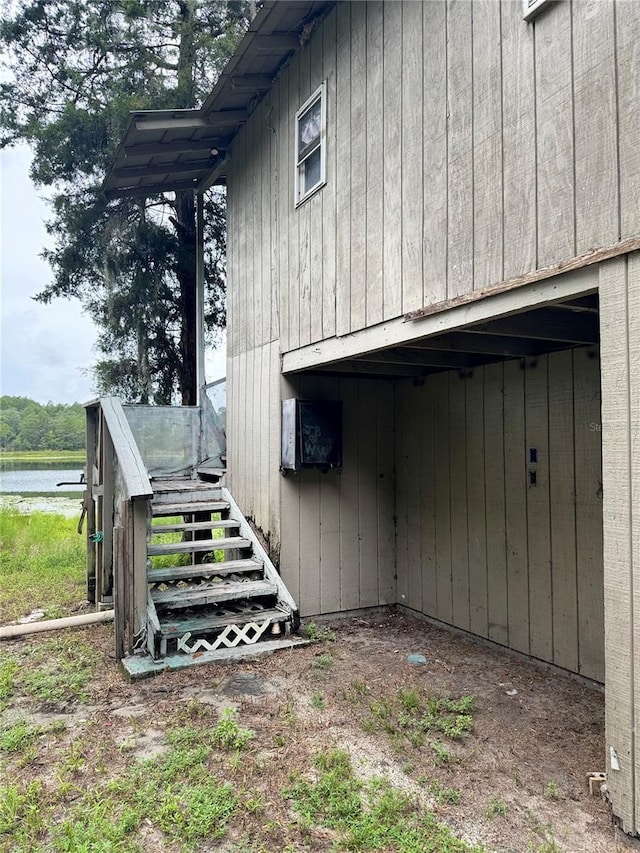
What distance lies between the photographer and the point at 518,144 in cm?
257

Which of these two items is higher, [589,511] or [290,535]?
[589,511]

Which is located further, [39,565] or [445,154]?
[39,565]

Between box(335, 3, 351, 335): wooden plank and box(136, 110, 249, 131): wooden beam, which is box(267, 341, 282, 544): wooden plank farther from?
box(136, 110, 249, 131): wooden beam

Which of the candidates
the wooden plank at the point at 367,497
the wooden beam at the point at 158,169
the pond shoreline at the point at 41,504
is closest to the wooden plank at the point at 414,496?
the wooden plank at the point at 367,497

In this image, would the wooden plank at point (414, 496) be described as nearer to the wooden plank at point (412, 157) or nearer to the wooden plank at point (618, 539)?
the wooden plank at point (412, 157)

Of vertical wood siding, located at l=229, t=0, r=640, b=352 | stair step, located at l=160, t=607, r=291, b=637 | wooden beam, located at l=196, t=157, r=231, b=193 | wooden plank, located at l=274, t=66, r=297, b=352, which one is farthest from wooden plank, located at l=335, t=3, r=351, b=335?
wooden beam, located at l=196, t=157, r=231, b=193

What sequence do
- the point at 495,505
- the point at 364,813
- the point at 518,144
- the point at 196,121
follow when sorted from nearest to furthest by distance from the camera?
the point at 364,813 < the point at 518,144 < the point at 495,505 < the point at 196,121

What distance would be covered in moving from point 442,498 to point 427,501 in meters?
0.19

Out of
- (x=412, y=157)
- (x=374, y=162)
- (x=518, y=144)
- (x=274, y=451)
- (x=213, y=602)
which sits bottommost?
(x=213, y=602)

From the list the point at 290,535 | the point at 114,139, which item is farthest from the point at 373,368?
the point at 114,139

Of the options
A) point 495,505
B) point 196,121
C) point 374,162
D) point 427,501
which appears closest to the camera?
point 374,162

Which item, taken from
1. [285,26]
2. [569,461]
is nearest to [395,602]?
[569,461]

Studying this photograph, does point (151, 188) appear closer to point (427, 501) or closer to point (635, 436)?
point (427, 501)

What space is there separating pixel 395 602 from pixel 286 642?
1.46m
